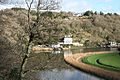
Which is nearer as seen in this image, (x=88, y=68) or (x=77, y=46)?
(x=88, y=68)

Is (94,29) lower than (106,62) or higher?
higher

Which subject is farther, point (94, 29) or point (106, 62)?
point (94, 29)

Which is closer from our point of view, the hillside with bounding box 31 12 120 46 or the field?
the field

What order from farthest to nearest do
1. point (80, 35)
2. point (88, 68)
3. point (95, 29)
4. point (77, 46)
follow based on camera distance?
point (95, 29) → point (80, 35) → point (77, 46) → point (88, 68)

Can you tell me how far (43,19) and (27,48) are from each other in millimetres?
1432

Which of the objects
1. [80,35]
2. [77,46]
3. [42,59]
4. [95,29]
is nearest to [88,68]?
[42,59]

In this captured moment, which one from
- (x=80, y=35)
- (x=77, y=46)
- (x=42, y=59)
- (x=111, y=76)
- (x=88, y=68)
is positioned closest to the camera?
(x=42, y=59)

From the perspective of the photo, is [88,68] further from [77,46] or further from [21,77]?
[77,46]

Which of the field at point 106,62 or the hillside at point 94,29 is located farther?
the hillside at point 94,29

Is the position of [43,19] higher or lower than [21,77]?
higher

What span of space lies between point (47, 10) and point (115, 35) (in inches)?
5205

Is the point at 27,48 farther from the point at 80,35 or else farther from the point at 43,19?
the point at 80,35

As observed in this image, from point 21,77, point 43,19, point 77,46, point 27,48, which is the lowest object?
point 77,46

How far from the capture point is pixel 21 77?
48.0ft
